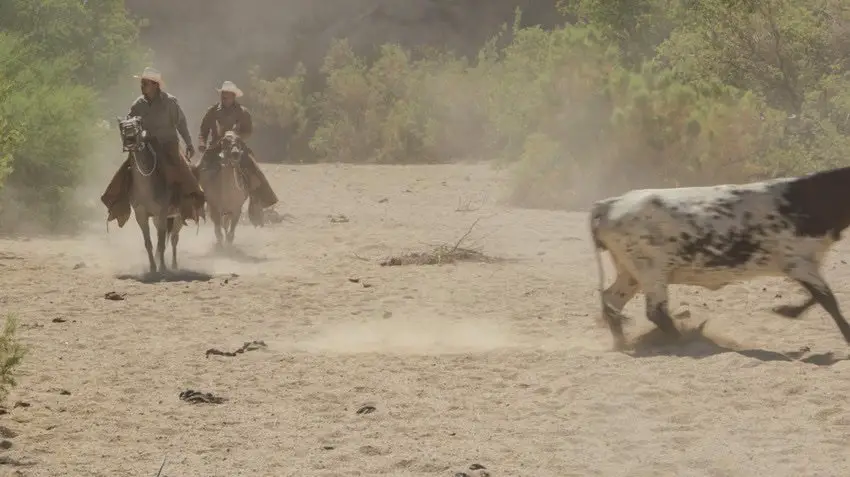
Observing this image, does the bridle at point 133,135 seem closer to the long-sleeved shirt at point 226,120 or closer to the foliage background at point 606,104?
the long-sleeved shirt at point 226,120

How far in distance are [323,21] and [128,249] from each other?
31922 millimetres

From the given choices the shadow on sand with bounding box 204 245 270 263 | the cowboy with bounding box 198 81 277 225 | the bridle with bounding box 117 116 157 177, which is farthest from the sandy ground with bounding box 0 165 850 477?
the cowboy with bounding box 198 81 277 225

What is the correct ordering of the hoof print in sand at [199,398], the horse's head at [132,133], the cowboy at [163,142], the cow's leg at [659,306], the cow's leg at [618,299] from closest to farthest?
the hoof print in sand at [199,398], the cow's leg at [659,306], the cow's leg at [618,299], the horse's head at [132,133], the cowboy at [163,142]

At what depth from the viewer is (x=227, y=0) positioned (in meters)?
50.6

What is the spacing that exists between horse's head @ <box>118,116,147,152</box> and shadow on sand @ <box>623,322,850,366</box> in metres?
6.74

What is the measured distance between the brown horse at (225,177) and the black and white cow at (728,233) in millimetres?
8375

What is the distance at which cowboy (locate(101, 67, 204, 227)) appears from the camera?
48.7 feet

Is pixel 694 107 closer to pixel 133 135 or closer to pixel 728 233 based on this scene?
pixel 133 135

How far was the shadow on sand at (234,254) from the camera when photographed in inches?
661

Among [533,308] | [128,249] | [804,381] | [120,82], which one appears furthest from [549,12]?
[804,381]

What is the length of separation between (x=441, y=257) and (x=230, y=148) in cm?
358

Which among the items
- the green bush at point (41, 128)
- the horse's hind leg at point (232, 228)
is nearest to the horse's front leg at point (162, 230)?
the horse's hind leg at point (232, 228)

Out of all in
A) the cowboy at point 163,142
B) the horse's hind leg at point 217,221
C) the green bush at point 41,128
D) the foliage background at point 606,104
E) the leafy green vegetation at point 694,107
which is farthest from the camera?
the leafy green vegetation at point 694,107

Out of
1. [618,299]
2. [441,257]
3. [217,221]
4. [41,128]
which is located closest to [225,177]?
[217,221]
